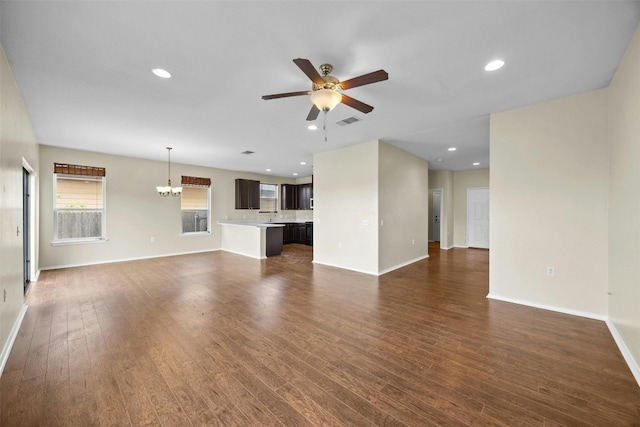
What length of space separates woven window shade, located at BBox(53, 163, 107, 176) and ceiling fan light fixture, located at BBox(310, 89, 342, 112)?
627 cm

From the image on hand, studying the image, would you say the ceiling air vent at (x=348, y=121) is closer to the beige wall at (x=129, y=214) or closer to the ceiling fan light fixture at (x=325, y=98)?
the ceiling fan light fixture at (x=325, y=98)

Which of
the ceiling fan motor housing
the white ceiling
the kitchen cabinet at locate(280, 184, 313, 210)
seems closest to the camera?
the white ceiling

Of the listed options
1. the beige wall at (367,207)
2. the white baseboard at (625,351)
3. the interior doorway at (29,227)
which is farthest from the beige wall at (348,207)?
the interior doorway at (29,227)

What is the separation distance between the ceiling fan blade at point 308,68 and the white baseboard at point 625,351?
3353 millimetres

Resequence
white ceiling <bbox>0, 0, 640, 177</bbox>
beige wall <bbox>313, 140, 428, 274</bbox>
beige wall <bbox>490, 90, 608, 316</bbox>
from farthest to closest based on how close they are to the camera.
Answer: beige wall <bbox>313, 140, 428, 274</bbox>, beige wall <bbox>490, 90, 608, 316</bbox>, white ceiling <bbox>0, 0, 640, 177</bbox>

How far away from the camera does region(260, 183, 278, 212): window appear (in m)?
9.76

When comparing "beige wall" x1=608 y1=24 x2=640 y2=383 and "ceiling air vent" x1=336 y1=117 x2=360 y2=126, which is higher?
"ceiling air vent" x1=336 y1=117 x2=360 y2=126

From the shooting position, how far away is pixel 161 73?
2.59 metres

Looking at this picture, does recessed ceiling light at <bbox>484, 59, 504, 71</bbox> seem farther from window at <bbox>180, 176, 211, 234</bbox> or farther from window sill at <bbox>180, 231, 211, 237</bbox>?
window sill at <bbox>180, 231, 211, 237</bbox>

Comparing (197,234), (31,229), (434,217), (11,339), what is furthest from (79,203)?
(434,217)

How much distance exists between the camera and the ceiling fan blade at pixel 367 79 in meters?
1.99

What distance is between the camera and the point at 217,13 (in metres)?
1.82

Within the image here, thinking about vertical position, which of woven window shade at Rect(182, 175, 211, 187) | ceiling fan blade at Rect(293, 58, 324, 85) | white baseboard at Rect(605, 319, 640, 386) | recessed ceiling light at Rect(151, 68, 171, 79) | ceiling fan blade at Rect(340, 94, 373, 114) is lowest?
white baseboard at Rect(605, 319, 640, 386)

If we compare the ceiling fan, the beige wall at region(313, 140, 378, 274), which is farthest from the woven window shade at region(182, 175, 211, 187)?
the ceiling fan
